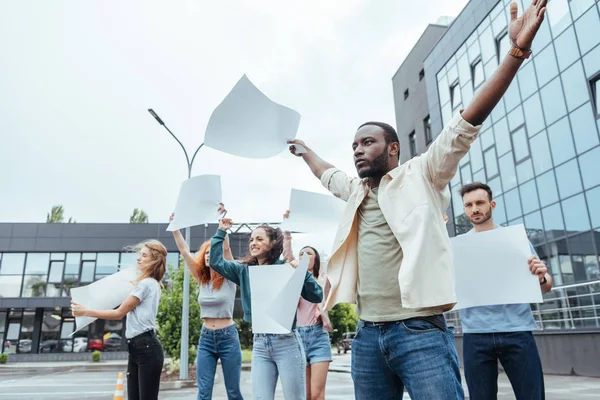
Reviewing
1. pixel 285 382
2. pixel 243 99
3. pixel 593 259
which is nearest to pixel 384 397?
pixel 285 382

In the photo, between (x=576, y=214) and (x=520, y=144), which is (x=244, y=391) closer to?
(x=576, y=214)

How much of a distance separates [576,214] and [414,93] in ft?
46.9

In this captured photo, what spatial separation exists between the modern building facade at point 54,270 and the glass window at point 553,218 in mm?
18823

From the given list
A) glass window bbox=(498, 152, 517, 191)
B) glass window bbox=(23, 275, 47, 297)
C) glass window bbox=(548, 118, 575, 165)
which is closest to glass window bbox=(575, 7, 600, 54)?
glass window bbox=(548, 118, 575, 165)

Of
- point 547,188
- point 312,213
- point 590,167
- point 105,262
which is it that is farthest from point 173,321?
point 105,262

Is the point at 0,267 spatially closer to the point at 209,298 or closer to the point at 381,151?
the point at 209,298

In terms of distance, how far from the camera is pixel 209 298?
186 inches

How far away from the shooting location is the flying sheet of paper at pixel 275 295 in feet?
10.2

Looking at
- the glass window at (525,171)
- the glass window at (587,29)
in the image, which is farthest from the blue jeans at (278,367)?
the glass window at (525,171)

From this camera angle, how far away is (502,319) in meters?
3.20

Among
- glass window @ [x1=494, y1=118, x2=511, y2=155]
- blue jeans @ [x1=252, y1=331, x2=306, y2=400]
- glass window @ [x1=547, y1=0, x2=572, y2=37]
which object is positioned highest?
glass window @ [x1=547, y1=0, x2=572, y2=37]

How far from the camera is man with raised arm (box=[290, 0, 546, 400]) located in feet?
6.54

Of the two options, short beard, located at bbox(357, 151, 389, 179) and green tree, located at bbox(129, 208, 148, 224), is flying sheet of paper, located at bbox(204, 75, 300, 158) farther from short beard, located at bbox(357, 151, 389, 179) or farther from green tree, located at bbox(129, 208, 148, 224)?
green tree, located at bbox(129, 208, 148, 224)

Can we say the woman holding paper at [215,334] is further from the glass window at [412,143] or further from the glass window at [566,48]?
the glass window at [412,143]
